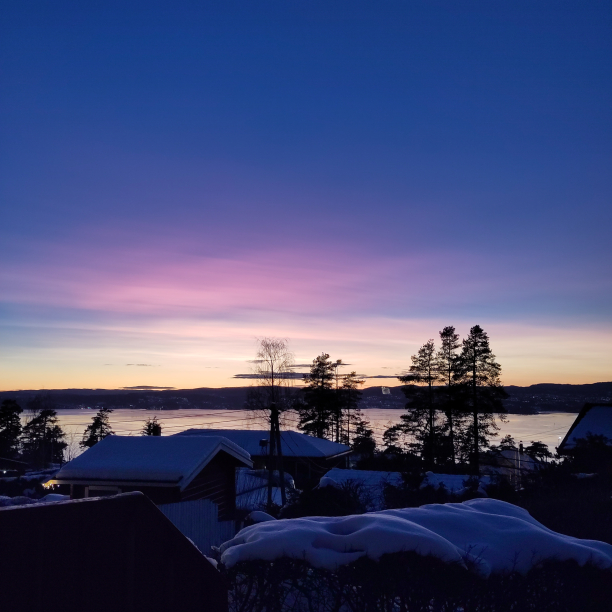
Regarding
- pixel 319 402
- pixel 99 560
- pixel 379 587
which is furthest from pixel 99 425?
pixel 99 560

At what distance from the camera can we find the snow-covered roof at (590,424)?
32.4 meters

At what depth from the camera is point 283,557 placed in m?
4.70

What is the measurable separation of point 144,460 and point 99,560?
49.8 feet

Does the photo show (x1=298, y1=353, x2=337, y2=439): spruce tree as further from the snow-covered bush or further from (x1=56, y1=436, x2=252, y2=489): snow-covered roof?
the snow-covered bush

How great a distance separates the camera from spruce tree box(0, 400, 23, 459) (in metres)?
59.3

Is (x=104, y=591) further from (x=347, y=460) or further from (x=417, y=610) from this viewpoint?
(x=347, y=460)

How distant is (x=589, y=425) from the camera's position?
34031 millimetres

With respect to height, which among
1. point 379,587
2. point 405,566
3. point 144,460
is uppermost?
point 405,566

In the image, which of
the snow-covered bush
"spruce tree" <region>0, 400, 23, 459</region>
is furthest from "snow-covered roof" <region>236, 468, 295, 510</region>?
"spruce tree" <region>0, 400, 23, 459</region>

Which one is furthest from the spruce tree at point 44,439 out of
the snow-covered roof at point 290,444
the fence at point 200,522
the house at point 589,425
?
the house at point 589,425

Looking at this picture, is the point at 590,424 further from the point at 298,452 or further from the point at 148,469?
the point at 148,469

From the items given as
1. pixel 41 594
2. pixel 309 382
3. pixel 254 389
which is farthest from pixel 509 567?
pixel 309 382

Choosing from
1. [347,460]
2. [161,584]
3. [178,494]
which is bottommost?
[347,460]

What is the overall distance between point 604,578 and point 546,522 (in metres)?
5.79
